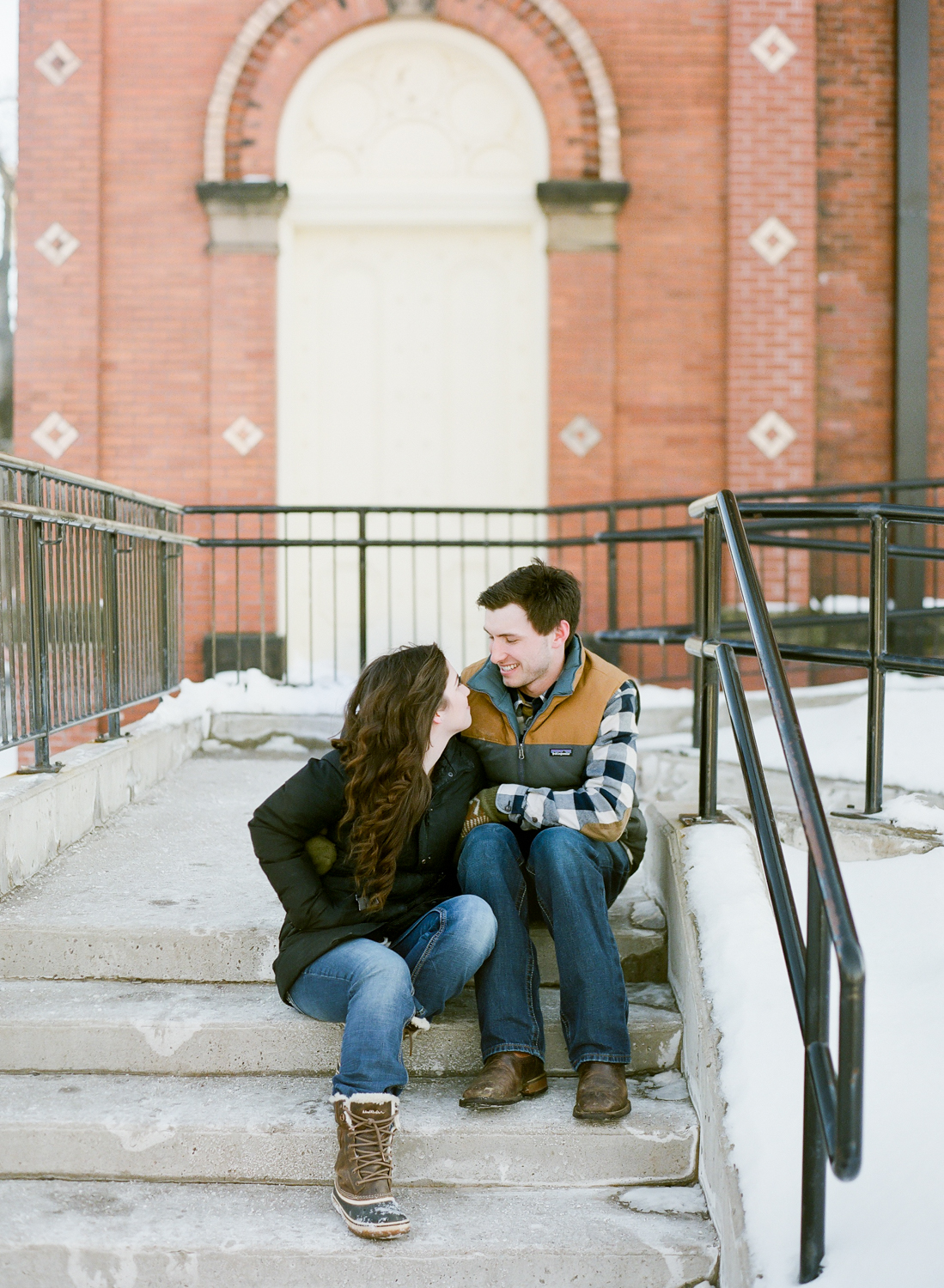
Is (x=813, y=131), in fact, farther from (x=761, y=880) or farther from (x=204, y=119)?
(x=761, y=880)

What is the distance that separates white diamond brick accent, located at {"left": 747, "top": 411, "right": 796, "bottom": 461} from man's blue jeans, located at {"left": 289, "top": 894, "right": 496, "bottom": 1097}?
582 cm

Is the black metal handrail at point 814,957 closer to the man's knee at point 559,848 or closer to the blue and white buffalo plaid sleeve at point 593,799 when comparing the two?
the blue and white buffalo plaid sleeve at point 593,799

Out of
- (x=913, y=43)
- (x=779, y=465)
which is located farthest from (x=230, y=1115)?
(x=913, y=43)

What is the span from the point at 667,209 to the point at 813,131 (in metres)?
1.15

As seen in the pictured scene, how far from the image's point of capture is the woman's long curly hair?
100 inches

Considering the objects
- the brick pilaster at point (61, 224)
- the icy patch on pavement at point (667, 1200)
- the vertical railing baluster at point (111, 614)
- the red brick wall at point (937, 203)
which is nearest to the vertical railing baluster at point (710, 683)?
the icy patch on pavement at point (667, 1200)

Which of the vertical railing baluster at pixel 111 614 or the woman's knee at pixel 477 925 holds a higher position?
the vertical railing baluster at pixel 111 614

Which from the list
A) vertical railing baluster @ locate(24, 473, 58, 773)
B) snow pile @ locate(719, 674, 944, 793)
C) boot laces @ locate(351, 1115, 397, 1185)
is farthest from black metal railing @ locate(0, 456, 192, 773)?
snow pile @ locate(719, 674, 944, 793)

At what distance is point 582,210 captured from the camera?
760 centimetres

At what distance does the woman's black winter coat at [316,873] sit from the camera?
253 cm

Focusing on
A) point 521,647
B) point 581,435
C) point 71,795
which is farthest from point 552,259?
point 521,647

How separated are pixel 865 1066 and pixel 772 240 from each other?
667cm

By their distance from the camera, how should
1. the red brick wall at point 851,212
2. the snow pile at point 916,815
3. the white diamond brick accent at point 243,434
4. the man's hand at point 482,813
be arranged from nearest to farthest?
1. the man's hand at point 482,813
2. the snow pile at point 916,815
3. the white diamond brick accent at point 243,434
4. the red brick wall at point 851,212

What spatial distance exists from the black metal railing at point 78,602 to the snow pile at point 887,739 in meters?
2.68
